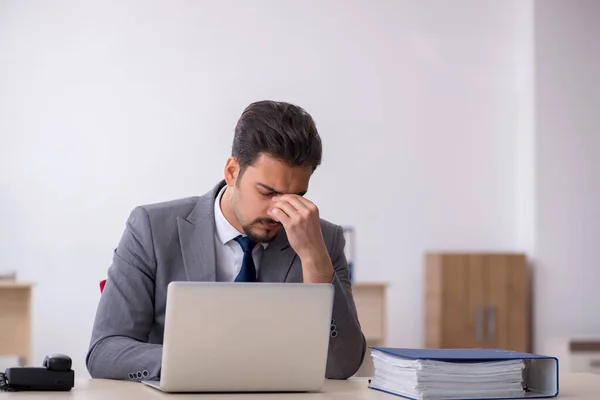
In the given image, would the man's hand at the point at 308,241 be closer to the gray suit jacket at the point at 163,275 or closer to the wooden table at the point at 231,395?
the gray suit jacket at the point at 163,275

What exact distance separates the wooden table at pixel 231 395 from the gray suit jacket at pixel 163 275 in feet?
0.50

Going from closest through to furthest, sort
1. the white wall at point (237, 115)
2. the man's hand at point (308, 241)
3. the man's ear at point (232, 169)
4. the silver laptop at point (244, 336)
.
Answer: the silver laptop at point (244, 336), the man's hand at point (308, 241), the man's ear at point (232, 169), the white wall at point (237, 115)

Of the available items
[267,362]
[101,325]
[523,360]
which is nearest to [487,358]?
[523,360]

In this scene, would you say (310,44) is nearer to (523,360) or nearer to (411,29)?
(411,29)

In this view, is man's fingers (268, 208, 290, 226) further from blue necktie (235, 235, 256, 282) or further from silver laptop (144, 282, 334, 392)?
silver laptop (144, 282, 334, 392)

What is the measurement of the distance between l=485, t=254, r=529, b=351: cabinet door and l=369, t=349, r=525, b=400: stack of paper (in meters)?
4.40

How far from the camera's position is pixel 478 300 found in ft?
20.2

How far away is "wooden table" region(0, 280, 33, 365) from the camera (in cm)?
443

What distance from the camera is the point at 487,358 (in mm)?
1798

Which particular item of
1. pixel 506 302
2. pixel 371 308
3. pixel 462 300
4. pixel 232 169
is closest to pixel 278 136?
pixel 232 169

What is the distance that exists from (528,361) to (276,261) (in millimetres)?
757

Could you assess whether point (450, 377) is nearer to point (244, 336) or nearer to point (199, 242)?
point (244, 336)

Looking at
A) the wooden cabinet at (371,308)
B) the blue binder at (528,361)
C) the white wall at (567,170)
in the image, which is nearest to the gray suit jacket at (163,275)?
the blue binder at (528,361)

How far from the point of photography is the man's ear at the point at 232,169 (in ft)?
7.88
